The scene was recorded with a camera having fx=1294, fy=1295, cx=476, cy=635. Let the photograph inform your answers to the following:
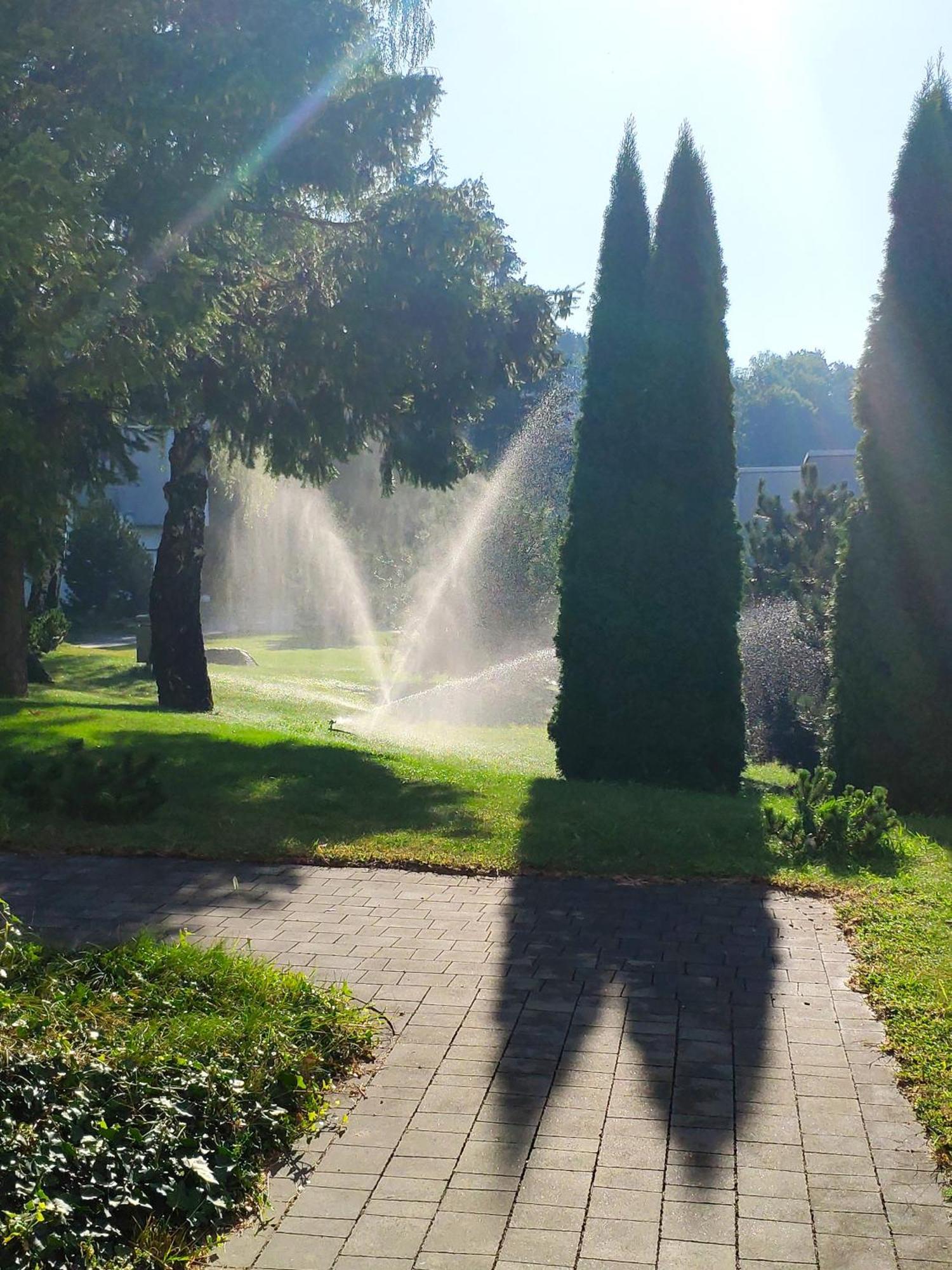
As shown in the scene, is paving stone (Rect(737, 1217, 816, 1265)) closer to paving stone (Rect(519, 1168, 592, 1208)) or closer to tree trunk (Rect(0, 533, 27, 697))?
paving stone (Rect(519, 1168, 592, 1208))

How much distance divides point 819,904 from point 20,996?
4.22 m

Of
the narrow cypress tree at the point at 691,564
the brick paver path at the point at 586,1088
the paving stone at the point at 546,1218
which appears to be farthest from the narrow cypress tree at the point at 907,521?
the paving stone at the point at 546,1218

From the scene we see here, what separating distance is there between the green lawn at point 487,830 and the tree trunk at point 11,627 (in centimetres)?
262

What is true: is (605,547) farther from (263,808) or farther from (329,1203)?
(329,1203)

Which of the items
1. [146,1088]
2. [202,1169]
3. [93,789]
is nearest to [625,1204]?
[202,1169]

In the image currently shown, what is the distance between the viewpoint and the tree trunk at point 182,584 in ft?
57.8

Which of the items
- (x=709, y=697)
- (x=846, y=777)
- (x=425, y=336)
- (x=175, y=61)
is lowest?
(x=846, y=777)

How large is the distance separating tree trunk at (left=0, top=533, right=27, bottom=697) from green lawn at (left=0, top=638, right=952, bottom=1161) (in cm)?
262

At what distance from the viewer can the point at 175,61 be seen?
10102mm

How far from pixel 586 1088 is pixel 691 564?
7864 millimetres

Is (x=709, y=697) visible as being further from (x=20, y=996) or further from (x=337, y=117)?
(x=20, y=996)

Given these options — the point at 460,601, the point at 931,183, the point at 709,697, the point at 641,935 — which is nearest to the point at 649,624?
the point at 709,697

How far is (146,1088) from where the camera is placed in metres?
3.57

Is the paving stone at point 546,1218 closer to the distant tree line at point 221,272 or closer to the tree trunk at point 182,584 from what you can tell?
the distant tree line at point 221,272
